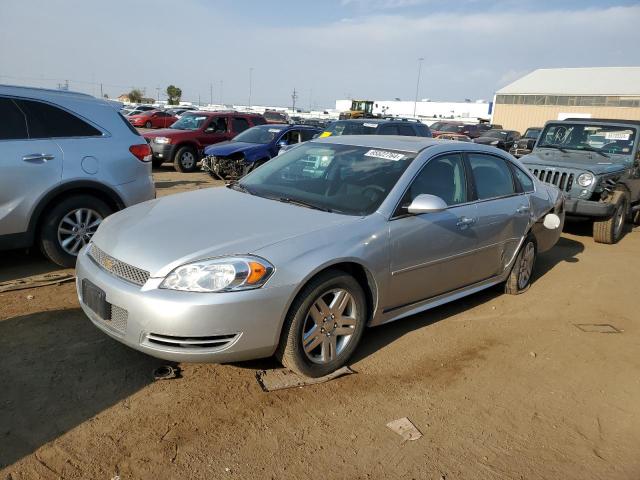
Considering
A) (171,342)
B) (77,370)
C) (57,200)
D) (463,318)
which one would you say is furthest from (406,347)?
(57,200)

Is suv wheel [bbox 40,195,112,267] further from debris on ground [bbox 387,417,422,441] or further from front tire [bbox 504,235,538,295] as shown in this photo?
front tire [bbox 504,235,538,295]

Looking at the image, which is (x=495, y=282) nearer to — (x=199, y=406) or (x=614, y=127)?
(x=199, y=406)

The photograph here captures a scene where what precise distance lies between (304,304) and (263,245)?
44cm

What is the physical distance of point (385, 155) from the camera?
4352 millimetres

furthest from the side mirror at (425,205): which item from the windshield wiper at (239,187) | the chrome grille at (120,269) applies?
the chrome grille at (120,269)

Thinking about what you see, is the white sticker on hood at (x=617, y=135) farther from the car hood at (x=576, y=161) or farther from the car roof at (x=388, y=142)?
the car roof at (x=388, y=142)

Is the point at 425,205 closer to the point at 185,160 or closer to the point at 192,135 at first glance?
the point at 185,160

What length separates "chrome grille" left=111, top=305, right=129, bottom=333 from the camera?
3.13 m

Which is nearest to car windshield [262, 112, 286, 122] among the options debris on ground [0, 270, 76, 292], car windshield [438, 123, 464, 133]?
car windshield [438, 123, 464, 133]

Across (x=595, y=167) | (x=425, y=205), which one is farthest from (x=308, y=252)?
(x=595, y=167)

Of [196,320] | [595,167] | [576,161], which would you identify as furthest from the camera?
[576,161]

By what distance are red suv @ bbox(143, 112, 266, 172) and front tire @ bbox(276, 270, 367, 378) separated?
38.1 ft

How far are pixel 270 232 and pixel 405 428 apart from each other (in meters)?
1.43

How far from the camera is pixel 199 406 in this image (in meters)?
3.15
